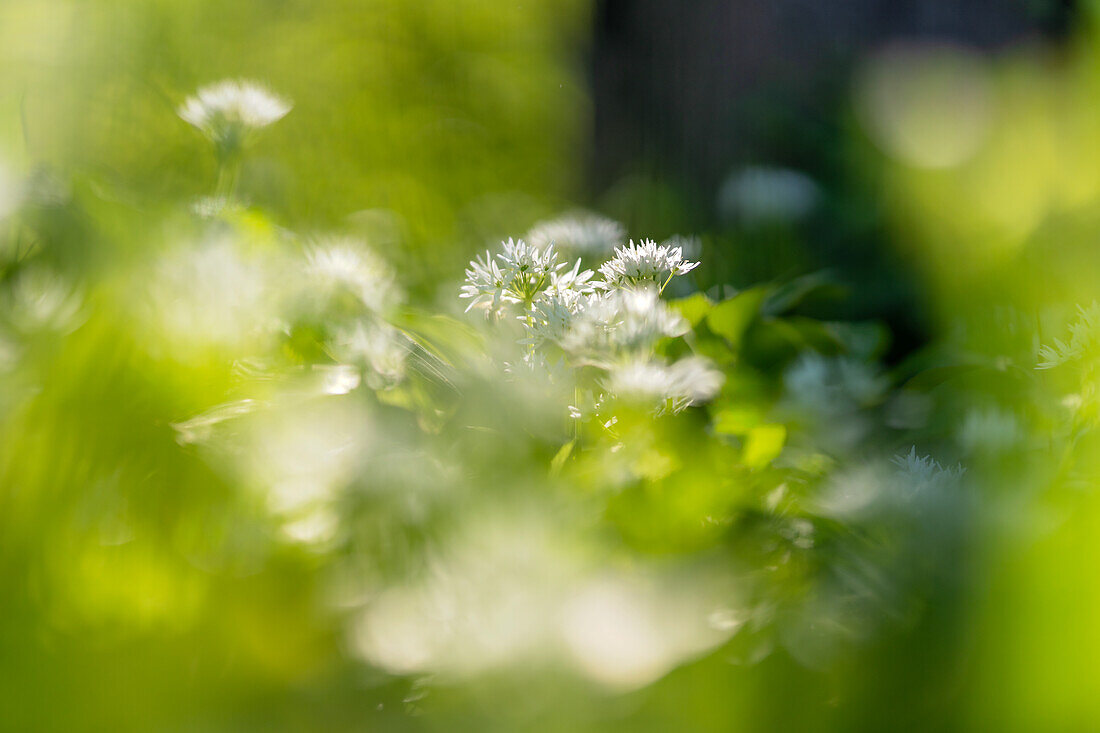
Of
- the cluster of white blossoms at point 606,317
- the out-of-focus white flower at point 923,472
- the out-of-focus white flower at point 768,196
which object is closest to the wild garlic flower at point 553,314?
the cluster of white blossoms at point 606,317

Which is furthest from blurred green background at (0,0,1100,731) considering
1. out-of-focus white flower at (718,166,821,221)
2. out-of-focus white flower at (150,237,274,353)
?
out-of-focus white flower at (718,166,821,221)

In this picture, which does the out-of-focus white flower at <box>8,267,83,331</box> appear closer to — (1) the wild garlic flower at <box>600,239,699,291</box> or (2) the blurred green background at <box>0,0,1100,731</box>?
(2) the blurred green background at <box>0,0,1100,731</box>

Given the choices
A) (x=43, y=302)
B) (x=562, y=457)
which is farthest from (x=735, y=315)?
(x=43, y=302)

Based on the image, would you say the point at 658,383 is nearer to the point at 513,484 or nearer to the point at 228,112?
the point at 513,484

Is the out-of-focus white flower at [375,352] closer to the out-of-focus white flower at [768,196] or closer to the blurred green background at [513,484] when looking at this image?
the blurred green background at [513,484]

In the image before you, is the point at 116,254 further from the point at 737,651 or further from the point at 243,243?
the point at 737,651
